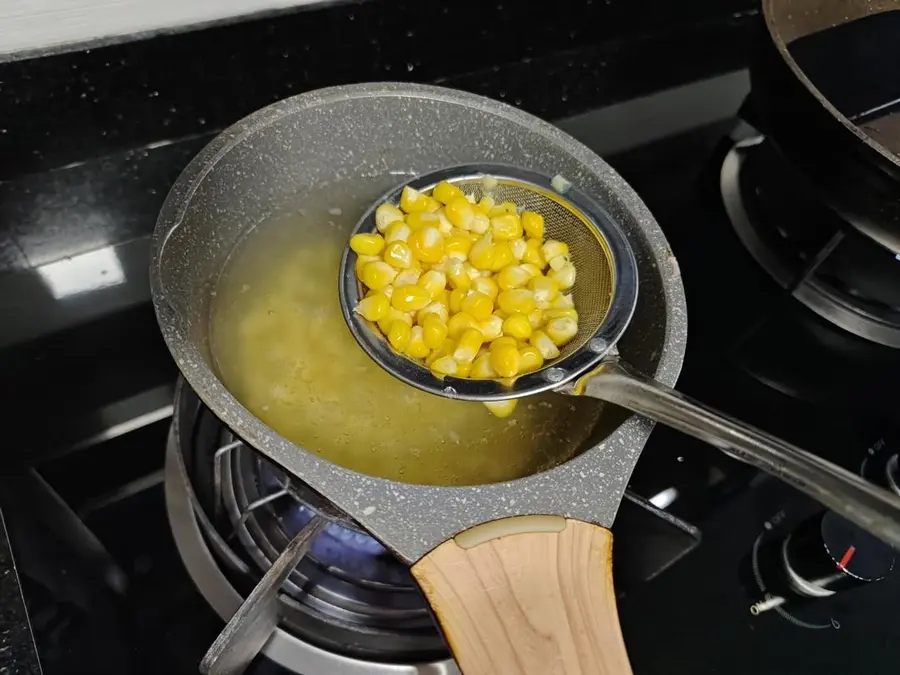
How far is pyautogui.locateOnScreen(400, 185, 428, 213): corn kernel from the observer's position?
0.78 meters

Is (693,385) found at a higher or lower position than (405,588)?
higher

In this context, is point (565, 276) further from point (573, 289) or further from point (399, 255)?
point (399, 255)

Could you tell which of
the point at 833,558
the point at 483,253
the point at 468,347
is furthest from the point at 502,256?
the point at 833,558

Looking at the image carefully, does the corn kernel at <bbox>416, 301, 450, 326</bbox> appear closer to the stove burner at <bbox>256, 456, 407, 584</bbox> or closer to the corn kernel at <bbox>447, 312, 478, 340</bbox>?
the corn kernel at <bbox>447, 312, 478, 340</bbox>

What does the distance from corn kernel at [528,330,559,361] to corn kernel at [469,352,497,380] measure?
0.05m

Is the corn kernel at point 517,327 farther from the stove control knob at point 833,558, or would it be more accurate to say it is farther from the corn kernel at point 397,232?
the stove control knob at point 833,558

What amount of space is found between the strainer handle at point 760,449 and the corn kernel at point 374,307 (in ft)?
0.68

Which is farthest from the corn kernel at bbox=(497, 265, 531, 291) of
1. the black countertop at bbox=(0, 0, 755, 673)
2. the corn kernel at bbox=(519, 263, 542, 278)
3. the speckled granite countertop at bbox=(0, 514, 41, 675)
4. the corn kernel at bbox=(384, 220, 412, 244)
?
the speckled granite countertop at bbox=(0, 514, 41, 675)

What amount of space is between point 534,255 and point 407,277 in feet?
0.48

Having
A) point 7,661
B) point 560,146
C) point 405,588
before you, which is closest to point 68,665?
point 7,661

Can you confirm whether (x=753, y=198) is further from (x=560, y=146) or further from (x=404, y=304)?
(x=404, y=304)

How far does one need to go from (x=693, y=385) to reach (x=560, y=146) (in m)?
0.33

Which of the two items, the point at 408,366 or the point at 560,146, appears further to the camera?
the point at 560,146

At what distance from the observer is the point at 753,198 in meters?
1.04
